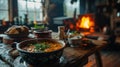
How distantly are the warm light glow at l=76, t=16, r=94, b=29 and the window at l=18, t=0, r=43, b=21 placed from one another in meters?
1.22

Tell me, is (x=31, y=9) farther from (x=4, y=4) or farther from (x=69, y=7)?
(x=69, y=7)

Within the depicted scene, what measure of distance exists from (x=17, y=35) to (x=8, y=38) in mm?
118

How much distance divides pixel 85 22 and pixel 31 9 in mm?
1724

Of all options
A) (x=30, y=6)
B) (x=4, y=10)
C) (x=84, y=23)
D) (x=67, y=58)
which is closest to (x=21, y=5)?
(x=30, y=6)

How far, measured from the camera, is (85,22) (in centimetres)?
502

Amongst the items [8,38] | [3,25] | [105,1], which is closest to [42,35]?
[8,38]

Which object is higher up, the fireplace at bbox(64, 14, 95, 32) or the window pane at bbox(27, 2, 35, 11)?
the window pane at bbox(27, 2, 35, 11)

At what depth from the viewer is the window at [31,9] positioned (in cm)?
418

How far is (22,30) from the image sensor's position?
70.8 inches

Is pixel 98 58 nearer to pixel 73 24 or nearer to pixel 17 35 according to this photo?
pixel 17 35

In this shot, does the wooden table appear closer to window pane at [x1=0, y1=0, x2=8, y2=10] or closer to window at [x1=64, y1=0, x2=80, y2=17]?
window pane at [x1=0, y1=0, x2=8, y2=10]

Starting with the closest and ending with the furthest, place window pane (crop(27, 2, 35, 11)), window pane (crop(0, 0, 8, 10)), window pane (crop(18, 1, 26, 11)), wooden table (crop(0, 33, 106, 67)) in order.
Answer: wooden table (crop(0, 33, 106, 67)) < window pane (crop(0, 0, 8, 10)) < window pane (crop(18, 1, 26, 11)) < window pane (crop(27, 2, 35, 11))

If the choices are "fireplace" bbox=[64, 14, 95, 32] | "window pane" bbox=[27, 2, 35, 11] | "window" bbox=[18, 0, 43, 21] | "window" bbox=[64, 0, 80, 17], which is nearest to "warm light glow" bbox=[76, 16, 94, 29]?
"fireplace" bbox=[64, 14, 95, 32]

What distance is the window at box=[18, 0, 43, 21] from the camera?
4181 mm
